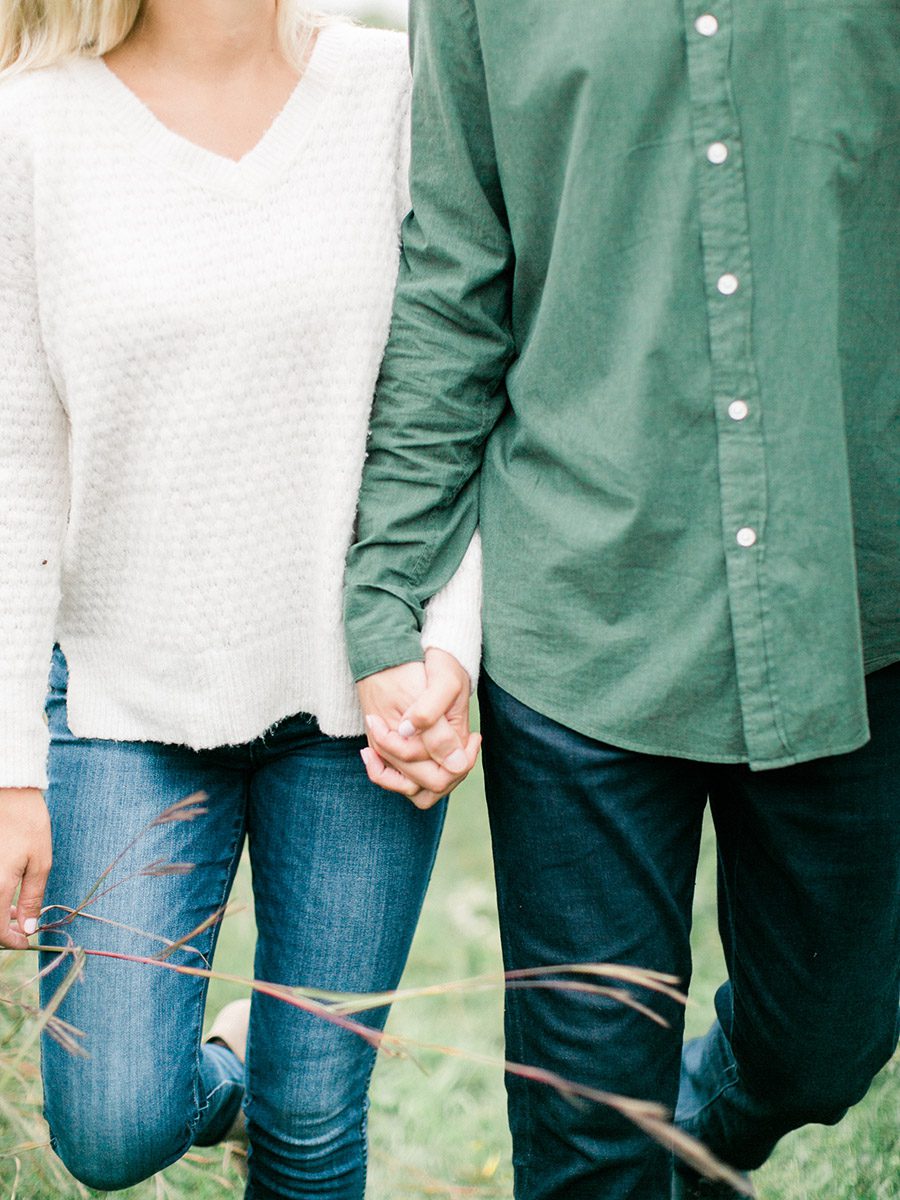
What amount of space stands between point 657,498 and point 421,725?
38 cm

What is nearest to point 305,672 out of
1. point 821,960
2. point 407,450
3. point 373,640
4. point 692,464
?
point 373,640

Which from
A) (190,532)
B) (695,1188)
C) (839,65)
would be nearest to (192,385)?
(190,532)

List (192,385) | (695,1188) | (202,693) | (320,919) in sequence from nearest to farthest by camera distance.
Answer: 1. (192,385)
2. (202,693)
3. (320,919)
4. (695,1188)

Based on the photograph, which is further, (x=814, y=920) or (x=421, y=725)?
(x=814, y=920)

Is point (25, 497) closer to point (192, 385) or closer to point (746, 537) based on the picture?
point (192, 385)

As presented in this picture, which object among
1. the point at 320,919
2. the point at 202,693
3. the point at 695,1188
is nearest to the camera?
the point at 202,693

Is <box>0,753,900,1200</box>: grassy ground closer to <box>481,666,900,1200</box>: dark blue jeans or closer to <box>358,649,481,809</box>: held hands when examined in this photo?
<box>481,666,900,1200</box>: dark blue jeans

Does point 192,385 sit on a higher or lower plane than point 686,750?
higher

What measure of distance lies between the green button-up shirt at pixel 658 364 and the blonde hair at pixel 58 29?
0.38 meters

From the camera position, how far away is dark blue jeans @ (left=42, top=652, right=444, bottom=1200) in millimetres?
1797

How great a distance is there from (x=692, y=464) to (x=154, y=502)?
65cm

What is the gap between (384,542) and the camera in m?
1.68

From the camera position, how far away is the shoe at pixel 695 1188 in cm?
222

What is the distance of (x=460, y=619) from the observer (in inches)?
66.9
